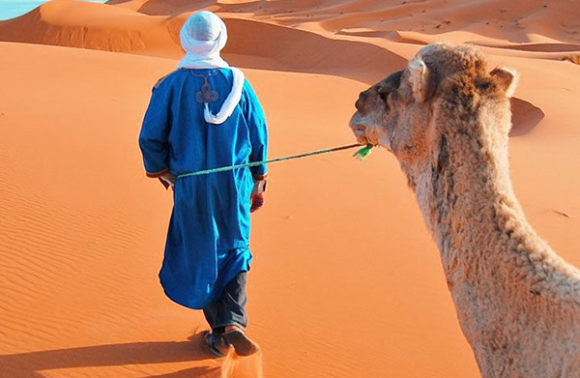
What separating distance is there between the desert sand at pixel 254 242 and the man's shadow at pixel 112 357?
1 centimetres

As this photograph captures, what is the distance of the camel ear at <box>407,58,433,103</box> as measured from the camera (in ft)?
8.05

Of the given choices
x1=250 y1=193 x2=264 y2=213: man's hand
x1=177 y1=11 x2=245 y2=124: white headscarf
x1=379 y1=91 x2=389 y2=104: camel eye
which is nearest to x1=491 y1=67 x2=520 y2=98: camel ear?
x1=379 y1=91 x2=389 y2=104: camel eye

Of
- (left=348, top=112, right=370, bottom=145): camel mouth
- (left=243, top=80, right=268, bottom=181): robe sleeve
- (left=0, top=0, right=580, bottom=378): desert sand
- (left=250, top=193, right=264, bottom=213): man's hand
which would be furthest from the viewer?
(left=0, top=0, right=580, bottom=378): desert sand

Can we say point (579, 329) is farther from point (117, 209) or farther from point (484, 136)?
point (117, 209)

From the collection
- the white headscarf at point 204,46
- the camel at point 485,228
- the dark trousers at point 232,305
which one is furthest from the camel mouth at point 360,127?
the dark trousers at point 232,305

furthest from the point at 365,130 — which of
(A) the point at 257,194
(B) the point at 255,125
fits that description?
(A) the point at 257,194

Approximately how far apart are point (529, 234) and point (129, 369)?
269 centimetres

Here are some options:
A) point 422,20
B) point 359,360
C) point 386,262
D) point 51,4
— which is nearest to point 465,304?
point 359,360

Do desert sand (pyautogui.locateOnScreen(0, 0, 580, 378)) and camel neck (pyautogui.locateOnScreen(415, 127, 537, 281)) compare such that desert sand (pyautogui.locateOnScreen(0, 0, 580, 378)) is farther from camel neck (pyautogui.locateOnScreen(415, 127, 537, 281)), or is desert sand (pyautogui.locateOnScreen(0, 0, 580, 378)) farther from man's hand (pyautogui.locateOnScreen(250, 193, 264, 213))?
man's hand (pyautogui.locateOnScreen(250, 193, 264, 213))

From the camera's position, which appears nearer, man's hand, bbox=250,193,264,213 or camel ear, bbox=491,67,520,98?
camel ear, bbox=491,67,520,98

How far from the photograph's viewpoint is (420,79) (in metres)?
2.47

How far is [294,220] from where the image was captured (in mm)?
6863

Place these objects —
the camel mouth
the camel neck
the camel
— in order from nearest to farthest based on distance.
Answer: the camel → the camel neck → the camel mouth

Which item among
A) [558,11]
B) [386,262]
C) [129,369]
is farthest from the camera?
[558,11]
